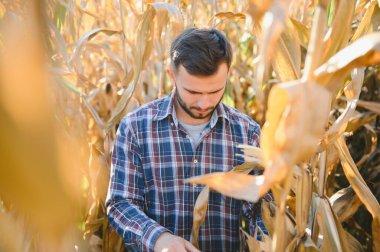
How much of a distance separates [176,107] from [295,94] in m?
0.83

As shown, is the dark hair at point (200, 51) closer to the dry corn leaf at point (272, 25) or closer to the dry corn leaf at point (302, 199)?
the dry corn leaf at point (302, 199)

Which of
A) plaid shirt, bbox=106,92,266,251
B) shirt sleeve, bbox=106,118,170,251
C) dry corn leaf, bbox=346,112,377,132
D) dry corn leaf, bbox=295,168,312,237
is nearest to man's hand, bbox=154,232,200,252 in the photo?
shirt sleeve, bbox=106,118,170,251

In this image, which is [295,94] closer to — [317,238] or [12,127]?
[12,127]

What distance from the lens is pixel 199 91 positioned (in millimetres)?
1230

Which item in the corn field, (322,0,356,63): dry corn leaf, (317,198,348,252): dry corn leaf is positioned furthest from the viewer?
(317,198,348,252): dry corn leaf

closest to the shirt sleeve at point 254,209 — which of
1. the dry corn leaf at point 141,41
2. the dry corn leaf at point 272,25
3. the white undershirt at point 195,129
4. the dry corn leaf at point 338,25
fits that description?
the white undershirt at point 195,129

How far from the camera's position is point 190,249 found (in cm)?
111

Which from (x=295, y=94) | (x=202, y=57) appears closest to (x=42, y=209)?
(x=295, y=94)

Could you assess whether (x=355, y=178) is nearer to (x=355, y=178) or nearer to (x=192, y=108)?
(x=355, y=178)

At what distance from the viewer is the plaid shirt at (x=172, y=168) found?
1323mm

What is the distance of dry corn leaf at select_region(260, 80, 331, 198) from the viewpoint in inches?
21.5

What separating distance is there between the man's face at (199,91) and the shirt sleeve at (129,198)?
18 centimetres

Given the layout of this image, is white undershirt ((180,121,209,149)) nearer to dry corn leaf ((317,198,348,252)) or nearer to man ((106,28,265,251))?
man ((106,28,265,251))

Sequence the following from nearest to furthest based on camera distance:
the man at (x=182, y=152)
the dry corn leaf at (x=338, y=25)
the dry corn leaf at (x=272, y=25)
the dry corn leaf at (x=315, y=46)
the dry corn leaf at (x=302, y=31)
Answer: the dry corn leaf at (x=272, y=25)
the dry corn leaf at (x=315, y=46)
the dry corn leaf at (x=338, y=25)
the dry corn leaf at (x=302, y=31)
the man at (x=182, y=152)
